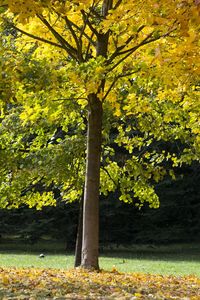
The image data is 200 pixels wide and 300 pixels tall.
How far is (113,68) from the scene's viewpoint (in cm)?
861

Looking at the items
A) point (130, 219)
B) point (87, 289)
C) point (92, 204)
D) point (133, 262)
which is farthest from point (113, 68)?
point (130, 219)

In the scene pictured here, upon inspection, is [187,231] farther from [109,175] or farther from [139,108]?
[139,108]

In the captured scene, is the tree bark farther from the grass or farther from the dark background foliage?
the dark background foliage

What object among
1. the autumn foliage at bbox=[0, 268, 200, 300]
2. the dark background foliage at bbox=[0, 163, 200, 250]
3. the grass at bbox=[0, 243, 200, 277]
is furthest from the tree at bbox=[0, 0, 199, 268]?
the dark background foliage at bbox=[0, 163, 200, 250]

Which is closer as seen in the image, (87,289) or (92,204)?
(87,289)

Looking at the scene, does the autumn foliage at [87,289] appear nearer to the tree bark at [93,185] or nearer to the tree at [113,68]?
the tree bark at [93,185]

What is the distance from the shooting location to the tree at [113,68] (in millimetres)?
6617

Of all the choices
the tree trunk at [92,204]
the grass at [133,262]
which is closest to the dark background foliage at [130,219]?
the grass at [133,262]

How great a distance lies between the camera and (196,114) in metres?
10.9

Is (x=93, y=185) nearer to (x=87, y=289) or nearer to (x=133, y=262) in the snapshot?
(x=87, y=289)

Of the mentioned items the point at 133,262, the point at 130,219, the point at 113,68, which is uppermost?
the point at 130,219

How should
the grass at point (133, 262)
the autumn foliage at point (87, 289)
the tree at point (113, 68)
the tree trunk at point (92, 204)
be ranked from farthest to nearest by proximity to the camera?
the grass at point (133, 262) < the tree trunk at point (92, 204) < the tree at point (113, 68) < the autumn foliage at point (87, 289)

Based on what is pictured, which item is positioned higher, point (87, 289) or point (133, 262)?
point (133, 262)

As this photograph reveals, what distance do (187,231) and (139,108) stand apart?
77.2 feet
